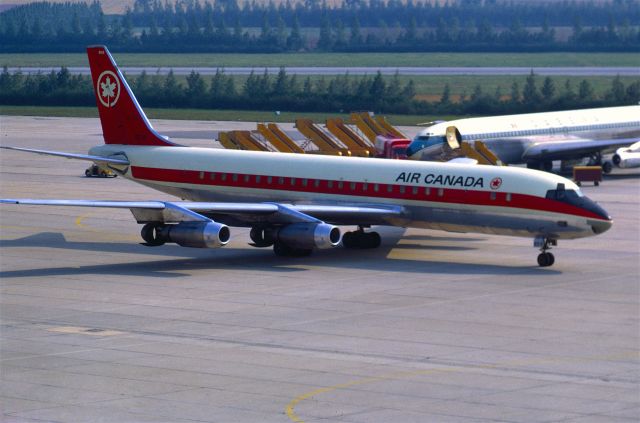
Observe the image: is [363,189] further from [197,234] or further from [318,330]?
[318,330]

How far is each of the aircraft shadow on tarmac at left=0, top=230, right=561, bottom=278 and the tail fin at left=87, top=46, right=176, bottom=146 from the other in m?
5.04

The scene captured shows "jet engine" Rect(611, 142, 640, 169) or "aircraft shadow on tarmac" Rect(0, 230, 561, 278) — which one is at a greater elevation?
"jet engine" Rect(611, 142, 640, 169)

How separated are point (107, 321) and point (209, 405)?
9.43 meters

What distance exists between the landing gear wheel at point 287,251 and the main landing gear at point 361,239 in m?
2.44

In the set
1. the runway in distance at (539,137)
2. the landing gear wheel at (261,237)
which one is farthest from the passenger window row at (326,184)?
the runway in distance at (539,137)

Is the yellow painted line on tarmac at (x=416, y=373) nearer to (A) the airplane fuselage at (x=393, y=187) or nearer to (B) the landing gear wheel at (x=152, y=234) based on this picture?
(A) the airplane fuselage at (x=393, y=187)

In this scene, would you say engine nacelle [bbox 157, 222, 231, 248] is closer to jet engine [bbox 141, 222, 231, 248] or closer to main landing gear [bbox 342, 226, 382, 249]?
jet engine [bbox 141, 222, 231, 248]

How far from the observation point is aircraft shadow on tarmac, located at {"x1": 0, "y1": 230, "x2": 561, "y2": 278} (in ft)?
138

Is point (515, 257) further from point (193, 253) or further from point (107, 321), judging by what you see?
point (107, 321)

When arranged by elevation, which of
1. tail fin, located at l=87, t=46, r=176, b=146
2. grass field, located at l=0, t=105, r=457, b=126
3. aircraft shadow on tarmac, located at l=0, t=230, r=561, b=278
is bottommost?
grass field, located at l=0, t=105, r=457, b=126

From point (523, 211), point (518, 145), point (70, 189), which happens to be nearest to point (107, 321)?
point (523, 211)

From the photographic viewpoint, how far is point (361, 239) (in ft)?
153

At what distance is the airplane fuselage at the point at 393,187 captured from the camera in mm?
42531

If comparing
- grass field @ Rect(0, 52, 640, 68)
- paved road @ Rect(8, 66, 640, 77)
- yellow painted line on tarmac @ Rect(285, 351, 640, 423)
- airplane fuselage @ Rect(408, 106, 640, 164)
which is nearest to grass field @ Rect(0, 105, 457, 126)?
airplane fuselage @ Rect(408, 106, 640, 164)
